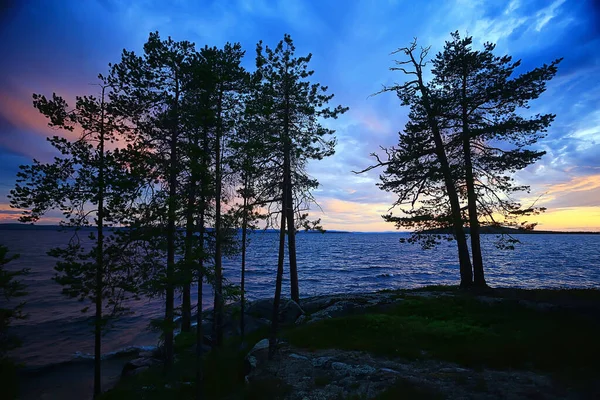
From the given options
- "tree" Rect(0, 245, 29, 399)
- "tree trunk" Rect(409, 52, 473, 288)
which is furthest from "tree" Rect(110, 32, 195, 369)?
"tree trunk" Rect(409, 52, 473, 288)

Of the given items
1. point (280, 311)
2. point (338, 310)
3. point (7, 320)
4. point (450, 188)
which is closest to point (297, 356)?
point (338, 310)

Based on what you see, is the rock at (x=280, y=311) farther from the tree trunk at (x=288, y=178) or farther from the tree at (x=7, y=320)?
the tree at (x=7, y=320)

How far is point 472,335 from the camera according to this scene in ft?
34.8

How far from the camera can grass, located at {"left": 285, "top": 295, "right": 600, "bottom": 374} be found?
8.77 meters

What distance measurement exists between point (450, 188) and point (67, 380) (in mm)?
26750

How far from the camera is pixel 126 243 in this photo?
42.9ft

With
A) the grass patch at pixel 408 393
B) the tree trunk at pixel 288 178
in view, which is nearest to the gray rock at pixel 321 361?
the grass patch at pixel 408 393

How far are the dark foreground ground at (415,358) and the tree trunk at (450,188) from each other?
1.77 m

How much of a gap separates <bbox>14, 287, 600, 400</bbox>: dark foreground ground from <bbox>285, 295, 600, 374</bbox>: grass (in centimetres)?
4

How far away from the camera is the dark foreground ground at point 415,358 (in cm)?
Answer: 767

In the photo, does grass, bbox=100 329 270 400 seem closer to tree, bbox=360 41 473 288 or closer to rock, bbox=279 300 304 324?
rock, bbox=279 300 304 324

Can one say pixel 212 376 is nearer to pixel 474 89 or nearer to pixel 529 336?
pixel 529 336

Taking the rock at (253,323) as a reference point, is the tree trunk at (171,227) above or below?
above

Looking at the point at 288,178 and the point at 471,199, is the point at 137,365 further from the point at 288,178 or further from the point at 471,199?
the point at 471,199
